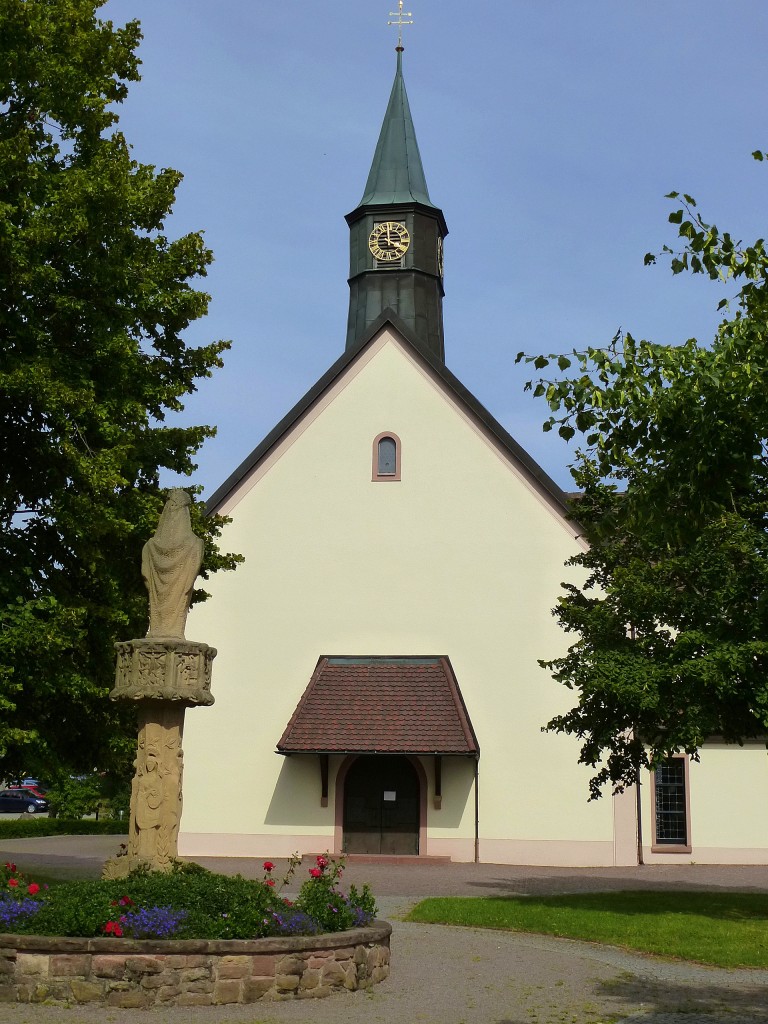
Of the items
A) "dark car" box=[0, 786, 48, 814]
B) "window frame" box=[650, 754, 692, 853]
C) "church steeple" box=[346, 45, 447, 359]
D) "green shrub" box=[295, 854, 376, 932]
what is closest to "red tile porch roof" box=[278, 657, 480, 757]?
"window frame" box=[650, 754, 692, 853]

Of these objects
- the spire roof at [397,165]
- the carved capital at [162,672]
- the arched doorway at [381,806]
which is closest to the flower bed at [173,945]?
the carved capital at [162,672]

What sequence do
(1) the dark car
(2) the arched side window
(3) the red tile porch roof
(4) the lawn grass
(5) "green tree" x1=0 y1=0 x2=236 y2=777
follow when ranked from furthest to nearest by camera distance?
(1) the dark car
(2) the arched side window
(3) the red tile porch roof
(5) "green tree" x1=0 y1=0 x2=236 y2=777
(4) the lawn grass

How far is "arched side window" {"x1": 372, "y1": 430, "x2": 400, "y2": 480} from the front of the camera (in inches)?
992

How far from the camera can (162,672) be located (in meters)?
10.6

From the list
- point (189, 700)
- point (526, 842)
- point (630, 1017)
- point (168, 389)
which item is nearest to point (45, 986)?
point (189, 700)

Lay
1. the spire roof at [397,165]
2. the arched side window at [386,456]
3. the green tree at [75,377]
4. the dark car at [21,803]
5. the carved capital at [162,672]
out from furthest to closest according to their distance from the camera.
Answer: the dark car at [21,803] → the spire roof at [397,165] → the arched side window at [386,456] → the green tree at [75,377] → the carved capital at [162,672]

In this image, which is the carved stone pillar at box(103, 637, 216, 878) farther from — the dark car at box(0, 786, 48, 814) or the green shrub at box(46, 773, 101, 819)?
the dark car at box(0, 786, 48, 814)

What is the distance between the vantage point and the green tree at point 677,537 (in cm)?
739

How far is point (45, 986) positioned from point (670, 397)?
622 cm

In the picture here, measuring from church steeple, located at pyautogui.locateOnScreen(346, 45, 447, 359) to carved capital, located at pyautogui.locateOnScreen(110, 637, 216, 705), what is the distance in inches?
696

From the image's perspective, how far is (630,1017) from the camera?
8.58 metres

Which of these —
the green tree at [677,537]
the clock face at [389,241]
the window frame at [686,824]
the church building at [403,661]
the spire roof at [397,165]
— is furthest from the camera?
the spire roof at [397,165]

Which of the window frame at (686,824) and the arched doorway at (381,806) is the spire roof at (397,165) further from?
the window frame at (686,824)

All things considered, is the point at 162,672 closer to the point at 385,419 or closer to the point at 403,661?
the point at 403,661
